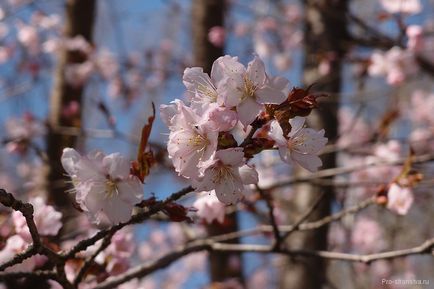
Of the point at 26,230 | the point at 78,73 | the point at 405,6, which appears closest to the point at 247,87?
the point at 26,230

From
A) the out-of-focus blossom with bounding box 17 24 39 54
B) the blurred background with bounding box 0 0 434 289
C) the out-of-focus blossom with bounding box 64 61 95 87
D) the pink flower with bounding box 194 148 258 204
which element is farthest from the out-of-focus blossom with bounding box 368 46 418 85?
the out-of-focus blossom with bounding box 17 24 39 54

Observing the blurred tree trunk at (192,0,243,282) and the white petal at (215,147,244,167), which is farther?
the blurred tree trunk at (192,0,243,282)

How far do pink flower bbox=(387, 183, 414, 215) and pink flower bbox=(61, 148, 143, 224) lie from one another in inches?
31.0

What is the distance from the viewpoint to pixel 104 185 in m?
1.00

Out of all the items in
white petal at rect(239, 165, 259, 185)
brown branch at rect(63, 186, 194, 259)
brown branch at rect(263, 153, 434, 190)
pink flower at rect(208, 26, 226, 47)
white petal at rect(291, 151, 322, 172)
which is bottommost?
brown branch at rect(63, 186, 194, 259)

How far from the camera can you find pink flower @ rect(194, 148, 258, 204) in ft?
2.85

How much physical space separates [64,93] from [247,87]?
7.92 feet

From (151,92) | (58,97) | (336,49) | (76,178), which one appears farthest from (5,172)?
(76,178)

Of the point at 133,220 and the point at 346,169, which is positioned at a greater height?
the point at 346,169

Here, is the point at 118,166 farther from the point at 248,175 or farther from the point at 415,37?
the point at 415,37

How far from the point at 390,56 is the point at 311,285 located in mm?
1328

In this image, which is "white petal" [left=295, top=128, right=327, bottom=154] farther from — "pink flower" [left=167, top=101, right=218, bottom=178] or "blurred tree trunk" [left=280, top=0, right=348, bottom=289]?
"blurred tree trunk" [left=280, top=0, right=348, bottom=289]

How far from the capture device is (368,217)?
205 inches

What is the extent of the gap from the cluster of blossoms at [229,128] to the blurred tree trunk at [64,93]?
1.74 metres
